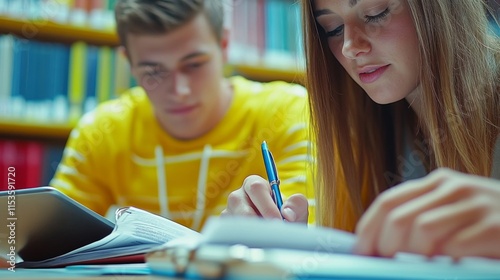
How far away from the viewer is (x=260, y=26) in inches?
87.8

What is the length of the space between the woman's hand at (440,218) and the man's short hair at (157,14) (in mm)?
1185

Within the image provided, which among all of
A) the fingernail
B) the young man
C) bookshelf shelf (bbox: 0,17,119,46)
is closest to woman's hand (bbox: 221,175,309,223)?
the fingernail

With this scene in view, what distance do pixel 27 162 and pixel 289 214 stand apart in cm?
150

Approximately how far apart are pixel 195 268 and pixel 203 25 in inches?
49.9

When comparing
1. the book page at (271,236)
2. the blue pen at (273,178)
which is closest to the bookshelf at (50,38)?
the blue pen at (273,178)

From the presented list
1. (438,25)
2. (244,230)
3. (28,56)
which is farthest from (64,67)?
(244,230)

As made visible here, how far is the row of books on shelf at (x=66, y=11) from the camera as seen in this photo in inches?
77.2

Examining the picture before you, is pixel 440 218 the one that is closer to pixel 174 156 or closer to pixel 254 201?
pixel 254 201

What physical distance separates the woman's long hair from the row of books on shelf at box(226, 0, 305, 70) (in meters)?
1.17

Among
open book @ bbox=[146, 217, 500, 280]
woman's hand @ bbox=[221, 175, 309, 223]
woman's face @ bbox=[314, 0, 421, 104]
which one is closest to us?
open book @ bbox=[146, 217, 500, 280]

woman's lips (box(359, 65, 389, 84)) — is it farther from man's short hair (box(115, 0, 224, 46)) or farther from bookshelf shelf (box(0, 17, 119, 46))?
bookshelf shelf (box(0, 17, 119, 46))

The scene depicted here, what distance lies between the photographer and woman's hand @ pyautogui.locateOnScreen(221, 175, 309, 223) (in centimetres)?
72

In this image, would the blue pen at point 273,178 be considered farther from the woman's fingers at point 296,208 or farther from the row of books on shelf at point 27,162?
the row of books on shelf at point 27,162

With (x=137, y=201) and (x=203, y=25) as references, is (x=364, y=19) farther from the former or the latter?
(x=137, y=201)
